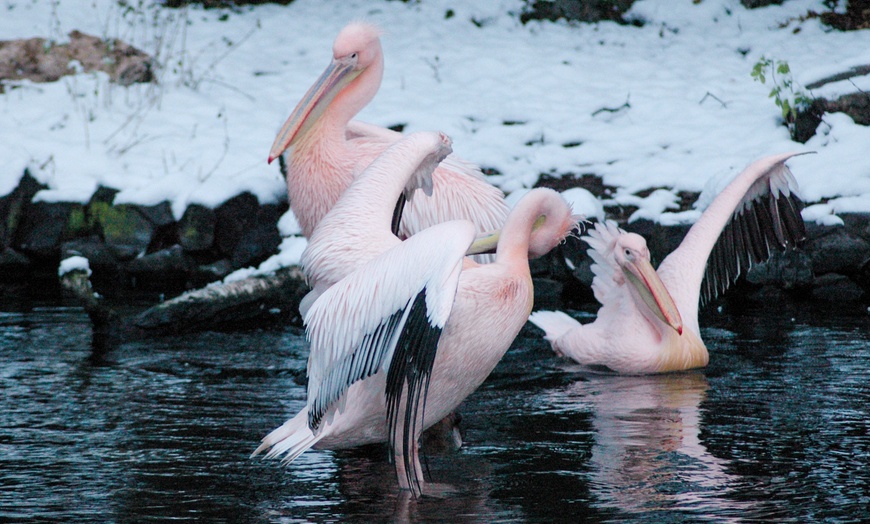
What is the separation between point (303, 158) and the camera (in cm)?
456

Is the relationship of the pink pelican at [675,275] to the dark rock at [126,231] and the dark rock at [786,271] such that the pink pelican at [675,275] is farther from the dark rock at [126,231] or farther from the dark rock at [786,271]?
the dark rock at [126,231]

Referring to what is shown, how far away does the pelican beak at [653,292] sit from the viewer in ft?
15.2

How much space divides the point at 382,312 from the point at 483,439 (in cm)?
87

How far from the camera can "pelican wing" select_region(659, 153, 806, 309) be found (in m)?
5.16

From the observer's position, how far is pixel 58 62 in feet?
28.1

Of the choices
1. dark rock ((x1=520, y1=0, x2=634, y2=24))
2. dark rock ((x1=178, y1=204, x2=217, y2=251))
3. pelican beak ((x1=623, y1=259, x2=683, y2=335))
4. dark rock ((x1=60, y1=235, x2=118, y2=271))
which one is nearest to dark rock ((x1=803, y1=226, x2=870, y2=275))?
pelican beak ((x1=623, y1=259, x2=683, y2=335))

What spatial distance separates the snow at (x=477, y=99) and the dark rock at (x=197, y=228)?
71 millimetres

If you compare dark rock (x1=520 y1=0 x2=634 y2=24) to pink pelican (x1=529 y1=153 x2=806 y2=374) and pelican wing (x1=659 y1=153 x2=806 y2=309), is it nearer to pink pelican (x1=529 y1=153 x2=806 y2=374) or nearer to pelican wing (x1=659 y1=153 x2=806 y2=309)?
pelican wing (x1=659 y1=153 x2=806 y2=309)

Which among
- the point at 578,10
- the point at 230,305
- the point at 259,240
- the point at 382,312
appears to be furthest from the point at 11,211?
the point at 578,10

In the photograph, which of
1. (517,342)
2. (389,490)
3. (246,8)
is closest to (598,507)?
(389,490)

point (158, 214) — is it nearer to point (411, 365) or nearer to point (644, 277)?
point (644, 277)

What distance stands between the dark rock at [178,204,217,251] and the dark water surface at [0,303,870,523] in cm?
126

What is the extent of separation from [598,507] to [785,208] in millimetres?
2974

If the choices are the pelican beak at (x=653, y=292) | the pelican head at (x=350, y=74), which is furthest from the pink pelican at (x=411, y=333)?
the pelican head at (x=350, y=74)
